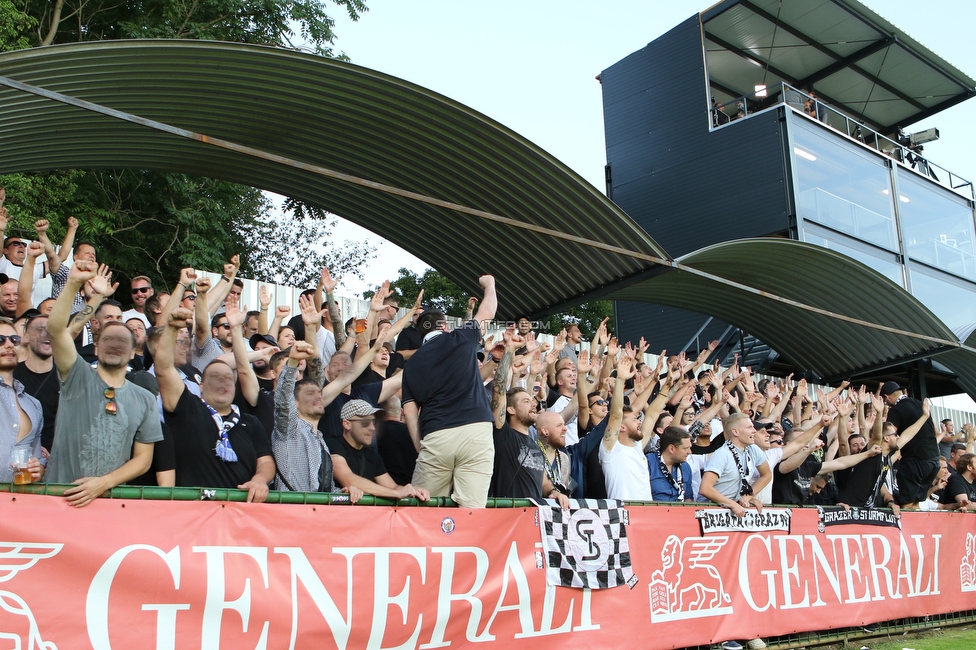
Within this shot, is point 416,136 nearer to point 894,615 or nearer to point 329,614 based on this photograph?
point 329,614

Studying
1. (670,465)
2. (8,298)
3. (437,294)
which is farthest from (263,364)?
(437,294)

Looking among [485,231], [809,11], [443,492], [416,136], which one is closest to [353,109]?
[416,136]

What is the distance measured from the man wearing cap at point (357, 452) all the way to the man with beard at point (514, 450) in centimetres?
82

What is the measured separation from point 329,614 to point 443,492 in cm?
122

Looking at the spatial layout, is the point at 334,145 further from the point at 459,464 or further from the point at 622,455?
the point at 459,464

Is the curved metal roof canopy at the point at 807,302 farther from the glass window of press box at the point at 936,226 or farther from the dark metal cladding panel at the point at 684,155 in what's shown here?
the glass window of press box at the point at 936,226

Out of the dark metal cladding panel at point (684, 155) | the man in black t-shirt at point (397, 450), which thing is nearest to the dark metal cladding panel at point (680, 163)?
the dark metal cladding panel at point (684, 155)

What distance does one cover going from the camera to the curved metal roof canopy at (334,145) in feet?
26.0

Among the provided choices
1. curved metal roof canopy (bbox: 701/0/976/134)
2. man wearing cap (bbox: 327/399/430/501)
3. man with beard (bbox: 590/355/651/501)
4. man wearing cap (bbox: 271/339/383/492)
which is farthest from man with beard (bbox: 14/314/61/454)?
curved metal roof canopy (bbox: 701/0/976/134)

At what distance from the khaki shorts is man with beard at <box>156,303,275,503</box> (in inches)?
38.9

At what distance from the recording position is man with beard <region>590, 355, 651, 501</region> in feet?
21.7

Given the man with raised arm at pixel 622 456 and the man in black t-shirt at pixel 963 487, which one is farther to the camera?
the man in black t-shirt at pixel 963 487

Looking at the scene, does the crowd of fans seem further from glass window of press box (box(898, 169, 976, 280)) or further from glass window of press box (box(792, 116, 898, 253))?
glass window of press box (box(898, 169, 976, 280))

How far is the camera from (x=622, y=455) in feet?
22.1
